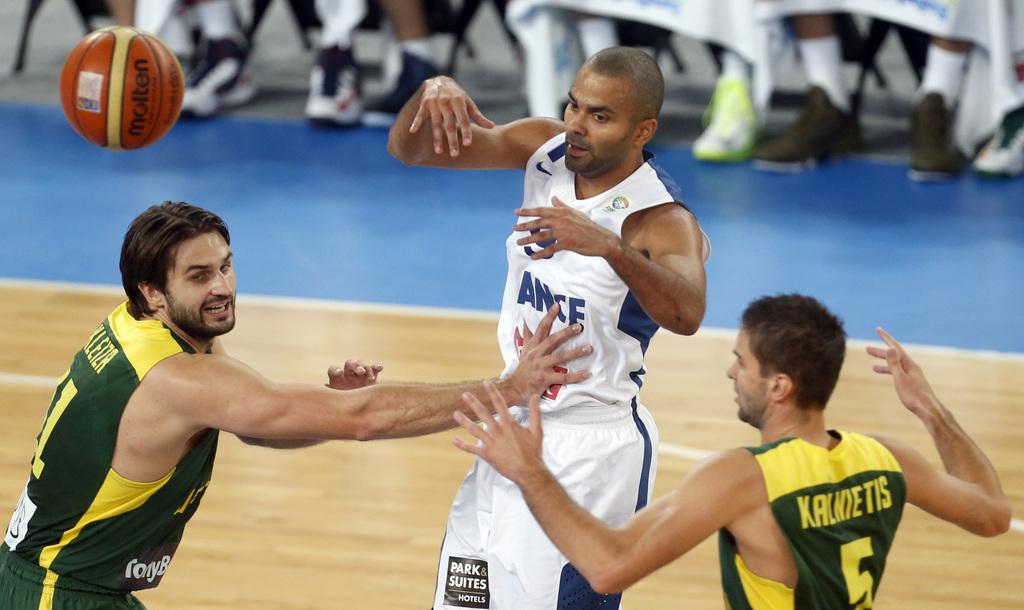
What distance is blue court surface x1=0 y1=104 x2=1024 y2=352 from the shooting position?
8008mm

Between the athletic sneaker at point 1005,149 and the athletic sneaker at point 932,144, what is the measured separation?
0.20 meters

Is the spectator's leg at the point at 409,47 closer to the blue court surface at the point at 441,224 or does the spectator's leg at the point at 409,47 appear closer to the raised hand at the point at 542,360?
the blue court surface at the point at 441,224

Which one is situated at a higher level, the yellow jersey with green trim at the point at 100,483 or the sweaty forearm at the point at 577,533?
the sweaty forearm at the point at 577,533

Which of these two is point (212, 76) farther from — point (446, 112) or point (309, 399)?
point (309, 399)

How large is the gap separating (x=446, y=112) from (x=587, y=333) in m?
0.75

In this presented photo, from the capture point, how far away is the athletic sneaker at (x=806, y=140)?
33.6ft

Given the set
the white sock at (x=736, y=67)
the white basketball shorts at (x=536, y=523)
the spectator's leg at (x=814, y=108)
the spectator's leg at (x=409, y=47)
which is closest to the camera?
the white basketball shorts at (x=536, y=523)

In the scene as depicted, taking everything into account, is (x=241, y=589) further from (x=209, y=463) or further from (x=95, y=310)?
(x=95, y=310)

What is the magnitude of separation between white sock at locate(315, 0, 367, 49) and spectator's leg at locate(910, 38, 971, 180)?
404cm

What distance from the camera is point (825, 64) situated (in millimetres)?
10305

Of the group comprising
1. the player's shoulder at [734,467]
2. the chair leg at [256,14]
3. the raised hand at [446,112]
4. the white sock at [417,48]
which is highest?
the raised hand at [446,112]

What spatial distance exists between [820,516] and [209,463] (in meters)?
1.69

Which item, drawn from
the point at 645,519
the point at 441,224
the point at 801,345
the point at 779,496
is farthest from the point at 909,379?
the point at 441,224

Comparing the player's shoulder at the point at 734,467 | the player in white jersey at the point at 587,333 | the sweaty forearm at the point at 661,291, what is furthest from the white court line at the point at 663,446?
the player's shoulder at the point at 734,467
